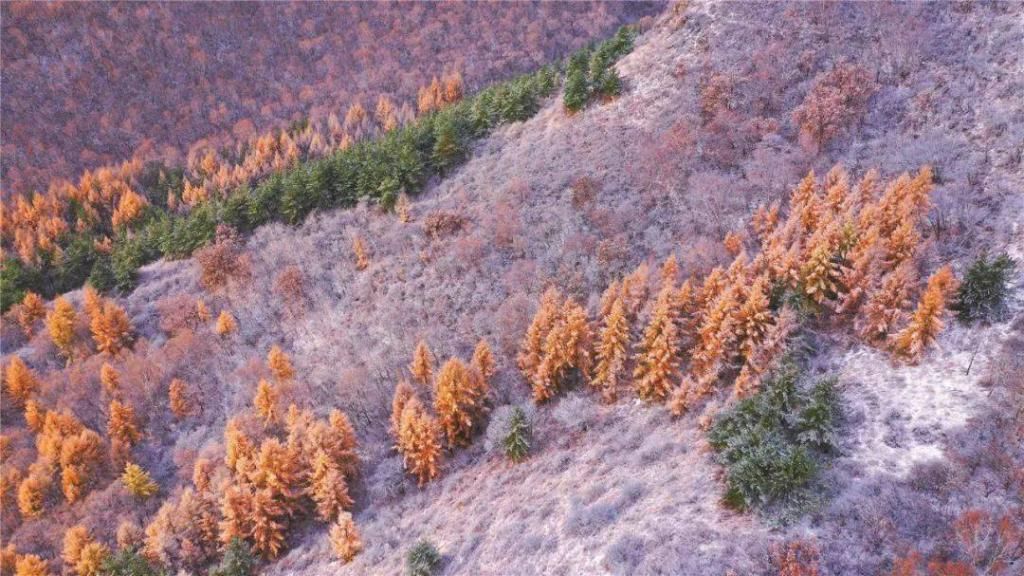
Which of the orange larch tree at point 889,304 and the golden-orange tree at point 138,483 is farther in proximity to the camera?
the golden-orange tree at point 138,483

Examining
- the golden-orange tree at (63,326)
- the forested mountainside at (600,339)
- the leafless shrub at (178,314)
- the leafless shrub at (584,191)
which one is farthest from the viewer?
the golden-orange tree at (63,326)

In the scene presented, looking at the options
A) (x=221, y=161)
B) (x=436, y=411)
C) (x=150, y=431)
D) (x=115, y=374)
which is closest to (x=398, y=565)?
(x=436, y=411)

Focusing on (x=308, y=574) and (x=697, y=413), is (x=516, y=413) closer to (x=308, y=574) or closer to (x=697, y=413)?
(x=697, y=413)

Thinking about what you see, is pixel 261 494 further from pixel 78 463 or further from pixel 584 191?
pixel 584 191

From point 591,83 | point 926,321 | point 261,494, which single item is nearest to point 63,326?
point 261,494

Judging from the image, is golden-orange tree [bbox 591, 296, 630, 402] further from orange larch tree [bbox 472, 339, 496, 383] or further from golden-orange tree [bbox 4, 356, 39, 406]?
golden-orange tree [bbox 4, 356, 39, 406]

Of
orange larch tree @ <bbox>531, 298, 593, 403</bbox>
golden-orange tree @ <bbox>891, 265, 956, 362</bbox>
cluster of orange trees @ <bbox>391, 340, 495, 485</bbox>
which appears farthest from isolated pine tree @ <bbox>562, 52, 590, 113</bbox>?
golden-orange tree @ <bbox>891, 265, 956, 362</bbox>

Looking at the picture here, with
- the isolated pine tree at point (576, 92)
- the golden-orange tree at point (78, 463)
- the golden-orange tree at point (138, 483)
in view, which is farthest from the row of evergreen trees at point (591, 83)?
the golden-orange tree at point (78, 463)

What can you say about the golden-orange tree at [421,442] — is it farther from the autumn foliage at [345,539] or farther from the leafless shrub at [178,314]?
the leafless shrub at [178,314]
